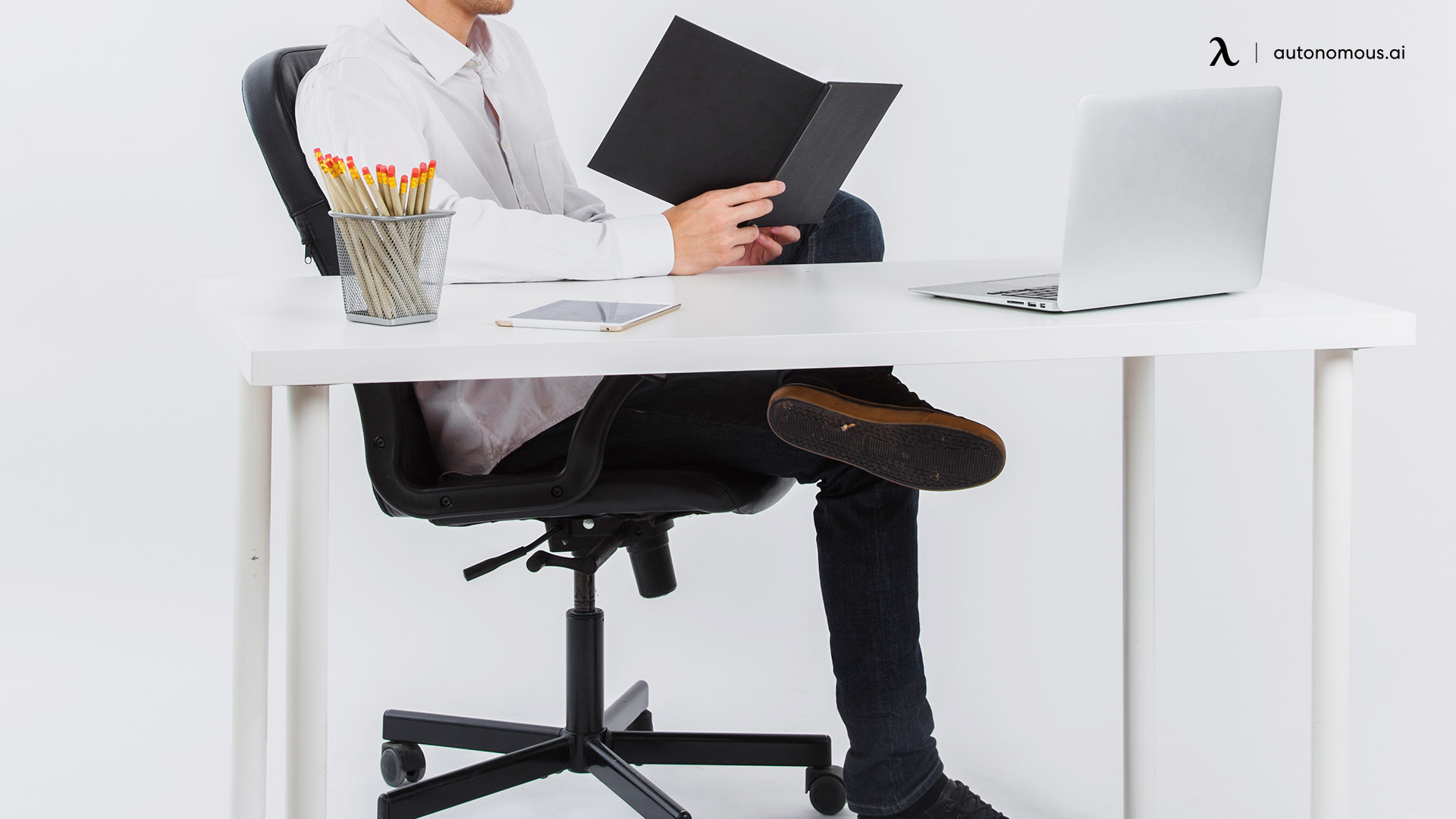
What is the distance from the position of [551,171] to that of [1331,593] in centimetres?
119

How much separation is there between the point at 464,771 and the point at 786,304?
0.80m

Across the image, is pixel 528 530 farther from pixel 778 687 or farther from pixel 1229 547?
pixel 1229 547

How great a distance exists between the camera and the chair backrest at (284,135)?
5.44 ft

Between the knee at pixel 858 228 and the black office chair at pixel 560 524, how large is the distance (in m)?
0.38

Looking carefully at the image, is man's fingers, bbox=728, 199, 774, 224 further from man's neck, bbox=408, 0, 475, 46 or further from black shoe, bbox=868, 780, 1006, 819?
black shoe, bbox=868, 780, 1006, 819

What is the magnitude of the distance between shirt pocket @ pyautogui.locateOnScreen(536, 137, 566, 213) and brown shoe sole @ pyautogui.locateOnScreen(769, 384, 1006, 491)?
2.42 ft

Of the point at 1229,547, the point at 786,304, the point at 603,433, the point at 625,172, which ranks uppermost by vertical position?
the point at 625,172

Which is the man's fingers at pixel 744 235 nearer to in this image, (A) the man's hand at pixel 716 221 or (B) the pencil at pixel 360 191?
(A) the man's hand at pixel 716 221

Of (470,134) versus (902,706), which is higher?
(470,134)

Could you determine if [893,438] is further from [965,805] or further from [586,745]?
[586,745]

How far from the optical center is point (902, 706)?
170 cm

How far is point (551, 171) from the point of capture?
207 cm

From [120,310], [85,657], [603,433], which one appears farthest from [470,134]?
[120,310]

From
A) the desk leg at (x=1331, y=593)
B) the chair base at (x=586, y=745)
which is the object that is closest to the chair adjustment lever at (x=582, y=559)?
the chair base at (x=586, y=745)
